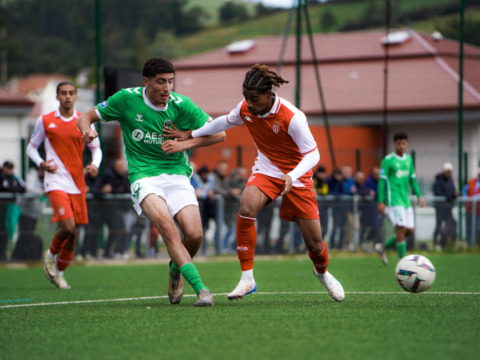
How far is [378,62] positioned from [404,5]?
18.2 metres

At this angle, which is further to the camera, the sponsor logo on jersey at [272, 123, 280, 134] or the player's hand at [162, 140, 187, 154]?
the player's hand at [162, 140, 187, 154]

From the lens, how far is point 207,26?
255 feet

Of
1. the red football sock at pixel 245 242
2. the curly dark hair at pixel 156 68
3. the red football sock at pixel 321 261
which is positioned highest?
the curly dark hair at pixel 156 68

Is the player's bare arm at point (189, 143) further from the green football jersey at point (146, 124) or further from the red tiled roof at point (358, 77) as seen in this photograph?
the red tiled roof at point (358, 77)

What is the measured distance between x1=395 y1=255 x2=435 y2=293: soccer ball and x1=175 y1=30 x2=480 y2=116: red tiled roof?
2752 centimetres

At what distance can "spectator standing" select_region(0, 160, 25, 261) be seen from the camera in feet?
53.0

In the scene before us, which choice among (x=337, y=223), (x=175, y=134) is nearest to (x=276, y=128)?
(x=175, y=134)

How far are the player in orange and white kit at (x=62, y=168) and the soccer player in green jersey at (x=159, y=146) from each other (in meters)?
2.74

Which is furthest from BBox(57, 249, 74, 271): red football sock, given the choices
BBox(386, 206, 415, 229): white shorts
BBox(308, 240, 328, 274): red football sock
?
BBox(386, 206, 415, 229): white shorts

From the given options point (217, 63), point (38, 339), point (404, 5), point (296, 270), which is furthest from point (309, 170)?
point (404, 5)

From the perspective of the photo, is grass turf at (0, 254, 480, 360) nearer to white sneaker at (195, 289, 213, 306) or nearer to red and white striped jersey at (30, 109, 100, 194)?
white sneaker at (195, 289, 213, 306)

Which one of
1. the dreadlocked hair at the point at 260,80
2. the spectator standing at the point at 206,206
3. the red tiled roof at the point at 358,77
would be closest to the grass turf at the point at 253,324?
the dreadlocked hair at the point at 260,80

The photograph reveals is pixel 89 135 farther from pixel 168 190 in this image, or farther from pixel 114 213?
pixel 114 213

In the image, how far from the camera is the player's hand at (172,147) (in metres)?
7.75
